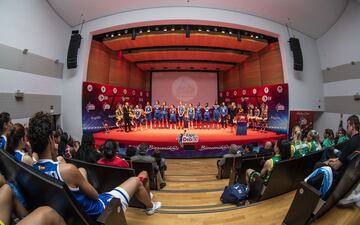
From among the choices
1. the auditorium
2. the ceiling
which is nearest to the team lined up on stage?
the auditorium

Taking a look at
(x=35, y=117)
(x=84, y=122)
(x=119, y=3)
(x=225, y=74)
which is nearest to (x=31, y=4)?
(x=119, y=3)

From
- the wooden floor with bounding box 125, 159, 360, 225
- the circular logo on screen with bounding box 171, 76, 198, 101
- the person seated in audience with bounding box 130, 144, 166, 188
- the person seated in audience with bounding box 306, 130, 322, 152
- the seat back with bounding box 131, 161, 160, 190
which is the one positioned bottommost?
the wooden floor with bounding box 125, 159, 360, 225

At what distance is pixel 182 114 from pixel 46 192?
1108 cm

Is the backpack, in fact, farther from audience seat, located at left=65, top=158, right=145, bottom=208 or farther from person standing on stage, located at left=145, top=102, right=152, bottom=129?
person standing on stage, located at left=145, top=102, right=152, bottom=129

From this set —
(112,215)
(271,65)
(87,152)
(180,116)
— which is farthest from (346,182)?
(271,65)

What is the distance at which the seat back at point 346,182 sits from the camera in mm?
2318

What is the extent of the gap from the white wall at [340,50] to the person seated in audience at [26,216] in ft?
39.8

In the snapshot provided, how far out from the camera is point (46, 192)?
1.44 metres

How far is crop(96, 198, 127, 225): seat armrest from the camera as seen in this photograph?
161 cm

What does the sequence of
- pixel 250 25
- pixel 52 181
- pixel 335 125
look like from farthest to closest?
pixel 335 125 → pixel 250 25 → pixel 52 181

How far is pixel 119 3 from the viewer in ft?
29.5

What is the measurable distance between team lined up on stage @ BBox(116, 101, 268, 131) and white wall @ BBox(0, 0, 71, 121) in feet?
11.9

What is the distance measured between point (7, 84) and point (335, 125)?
14.7 metres

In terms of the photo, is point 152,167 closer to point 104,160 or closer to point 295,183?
point 104,160
